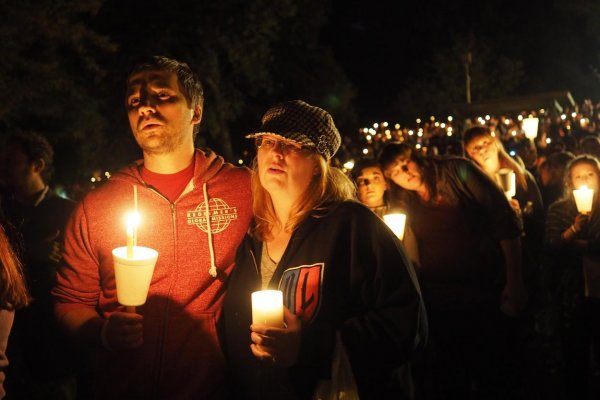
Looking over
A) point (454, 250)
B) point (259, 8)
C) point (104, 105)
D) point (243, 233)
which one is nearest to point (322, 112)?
point (243, 233)

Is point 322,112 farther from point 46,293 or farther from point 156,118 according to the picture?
point 46,293

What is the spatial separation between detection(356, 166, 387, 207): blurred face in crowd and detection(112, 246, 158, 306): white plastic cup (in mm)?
3272

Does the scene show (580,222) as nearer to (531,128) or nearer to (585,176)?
(585,176)

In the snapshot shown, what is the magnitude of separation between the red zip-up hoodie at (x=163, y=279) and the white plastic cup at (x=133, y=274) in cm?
59

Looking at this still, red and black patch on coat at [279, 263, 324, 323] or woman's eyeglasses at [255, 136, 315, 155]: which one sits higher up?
woman's eyeglasses at [255, 136, 315, 155]

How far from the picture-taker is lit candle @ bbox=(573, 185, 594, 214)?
5.80 meters

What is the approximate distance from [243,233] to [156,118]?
76 cm

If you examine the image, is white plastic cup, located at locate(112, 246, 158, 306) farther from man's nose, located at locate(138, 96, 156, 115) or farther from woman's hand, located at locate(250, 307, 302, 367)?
man's nose, located at locate(138, 96, 156, 115)

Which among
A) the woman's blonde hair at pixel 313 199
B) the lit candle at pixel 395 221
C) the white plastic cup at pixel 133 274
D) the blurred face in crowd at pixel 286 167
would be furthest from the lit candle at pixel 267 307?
the lit candle at pixel 395 221

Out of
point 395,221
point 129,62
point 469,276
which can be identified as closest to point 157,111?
point 395,221

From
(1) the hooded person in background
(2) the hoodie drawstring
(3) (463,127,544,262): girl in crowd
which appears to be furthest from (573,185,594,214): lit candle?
(1) the hooded person in background

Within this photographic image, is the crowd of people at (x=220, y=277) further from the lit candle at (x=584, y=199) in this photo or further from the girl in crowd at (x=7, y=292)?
the lit candle at (x=584, y=199)

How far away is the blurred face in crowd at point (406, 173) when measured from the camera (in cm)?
531

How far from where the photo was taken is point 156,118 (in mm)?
3322
